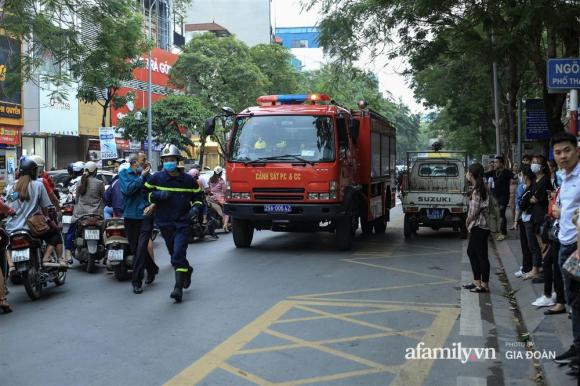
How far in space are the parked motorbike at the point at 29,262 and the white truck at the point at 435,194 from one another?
28.2 feet

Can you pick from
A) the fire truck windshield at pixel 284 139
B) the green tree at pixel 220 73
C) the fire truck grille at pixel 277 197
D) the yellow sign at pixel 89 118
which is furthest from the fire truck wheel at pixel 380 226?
the green tree at pixel 220 73

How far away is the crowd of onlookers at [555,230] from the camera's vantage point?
15.3 ft

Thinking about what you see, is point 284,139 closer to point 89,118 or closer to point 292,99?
point 292,99

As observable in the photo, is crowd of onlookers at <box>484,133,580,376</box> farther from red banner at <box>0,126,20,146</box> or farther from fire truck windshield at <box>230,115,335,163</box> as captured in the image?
red banner at <box>0,126,20,146</box>

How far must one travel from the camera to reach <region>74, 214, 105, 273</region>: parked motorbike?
9227mm

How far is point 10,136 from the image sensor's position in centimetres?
2527

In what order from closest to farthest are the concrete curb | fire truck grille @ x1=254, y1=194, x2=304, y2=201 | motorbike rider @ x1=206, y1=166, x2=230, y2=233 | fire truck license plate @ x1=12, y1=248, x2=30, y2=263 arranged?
1. the concrete curb
2. fire truck license plate @ x1=12, y1=248, x2=30, y2=263
3. fire truck grille @ x1=254, y1=194, x2=304, y2=201
4. motorbike rider @ x1=206, y1=166, x2=230, y2=233

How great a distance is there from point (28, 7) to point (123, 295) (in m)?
7.44

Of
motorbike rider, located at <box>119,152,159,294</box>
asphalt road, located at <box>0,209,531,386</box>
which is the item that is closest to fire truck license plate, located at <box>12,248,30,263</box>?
asphalt road, located at <box>0,209,531,386</box>

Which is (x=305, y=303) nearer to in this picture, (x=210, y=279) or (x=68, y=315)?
(x=210, y=279)


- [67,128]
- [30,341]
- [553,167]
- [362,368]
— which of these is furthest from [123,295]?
[67,128]

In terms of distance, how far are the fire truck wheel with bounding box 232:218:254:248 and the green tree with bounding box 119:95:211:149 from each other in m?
21.0

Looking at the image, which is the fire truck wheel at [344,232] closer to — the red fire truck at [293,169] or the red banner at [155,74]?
the red fire truck at [293,169]

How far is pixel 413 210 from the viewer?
14133 mm
